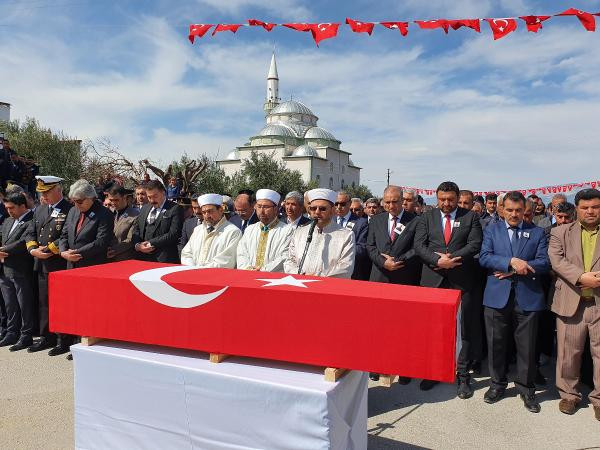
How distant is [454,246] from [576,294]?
1.17 metres

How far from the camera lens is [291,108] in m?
79.7

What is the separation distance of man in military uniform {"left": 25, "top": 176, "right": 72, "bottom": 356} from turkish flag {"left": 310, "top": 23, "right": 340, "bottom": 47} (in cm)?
395

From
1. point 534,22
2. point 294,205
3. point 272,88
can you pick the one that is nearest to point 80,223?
point 294,205

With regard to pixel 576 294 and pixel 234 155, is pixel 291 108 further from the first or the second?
pixel 576 294

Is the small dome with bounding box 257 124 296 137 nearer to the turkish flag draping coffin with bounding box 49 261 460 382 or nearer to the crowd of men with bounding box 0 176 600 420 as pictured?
the crowd of men with bounding box 0 176 600 420

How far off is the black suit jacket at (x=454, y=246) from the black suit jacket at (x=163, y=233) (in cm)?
319

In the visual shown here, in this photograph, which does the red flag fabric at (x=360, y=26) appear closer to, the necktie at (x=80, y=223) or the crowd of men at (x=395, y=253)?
the crowd of men at (x=395, y=253)

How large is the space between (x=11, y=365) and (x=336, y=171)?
241 ft

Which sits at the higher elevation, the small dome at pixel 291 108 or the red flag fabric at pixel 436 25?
the small dome at pixel 291 108

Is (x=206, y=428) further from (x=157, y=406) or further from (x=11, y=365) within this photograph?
(x=11, y=365)

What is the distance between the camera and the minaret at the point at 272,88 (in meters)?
84.8

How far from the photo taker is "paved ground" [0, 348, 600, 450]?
3521mm

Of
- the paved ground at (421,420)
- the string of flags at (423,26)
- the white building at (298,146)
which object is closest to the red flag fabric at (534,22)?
the string of flags at (423,26)

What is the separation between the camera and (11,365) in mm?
5223
